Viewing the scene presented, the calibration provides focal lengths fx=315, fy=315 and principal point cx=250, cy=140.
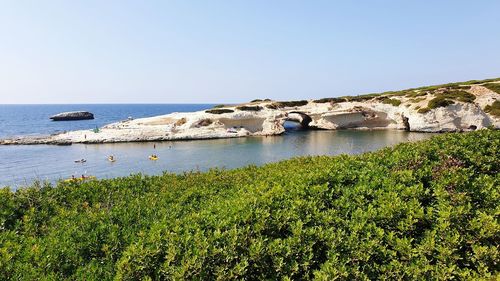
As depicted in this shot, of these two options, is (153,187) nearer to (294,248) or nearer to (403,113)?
(294,248)

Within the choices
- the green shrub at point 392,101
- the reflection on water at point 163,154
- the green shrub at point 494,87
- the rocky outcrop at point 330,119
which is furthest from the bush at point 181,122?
the green shrub at point 494,87

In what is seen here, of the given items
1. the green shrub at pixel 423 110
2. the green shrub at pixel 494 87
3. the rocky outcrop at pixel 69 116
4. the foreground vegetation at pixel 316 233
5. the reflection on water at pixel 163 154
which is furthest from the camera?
the rocky outcrop at pixel 69 116

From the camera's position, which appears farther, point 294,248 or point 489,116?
point 489,116

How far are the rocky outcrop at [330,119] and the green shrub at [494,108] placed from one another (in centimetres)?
52

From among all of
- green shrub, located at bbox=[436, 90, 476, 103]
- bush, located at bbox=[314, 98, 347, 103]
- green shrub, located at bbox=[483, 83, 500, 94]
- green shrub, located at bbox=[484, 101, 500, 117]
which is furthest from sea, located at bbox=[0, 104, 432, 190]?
green shrub, located at bbox=[483, 83, 500, 94]

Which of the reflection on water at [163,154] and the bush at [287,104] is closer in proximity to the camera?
the reflection on water at [163,154]

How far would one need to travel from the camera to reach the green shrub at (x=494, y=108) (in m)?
56.3

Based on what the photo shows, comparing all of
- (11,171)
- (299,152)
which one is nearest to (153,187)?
(299,152)

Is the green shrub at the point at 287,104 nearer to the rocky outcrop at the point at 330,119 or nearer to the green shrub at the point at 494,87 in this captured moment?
the rocky outcrop at the point at 330,119

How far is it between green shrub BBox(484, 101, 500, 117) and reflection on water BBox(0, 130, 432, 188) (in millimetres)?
14265

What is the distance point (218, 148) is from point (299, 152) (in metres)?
12.8

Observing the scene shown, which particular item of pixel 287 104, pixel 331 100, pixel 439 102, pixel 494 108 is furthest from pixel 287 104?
pixel 494 108

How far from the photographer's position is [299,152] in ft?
144

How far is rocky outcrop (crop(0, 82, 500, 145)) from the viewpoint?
58281mm
